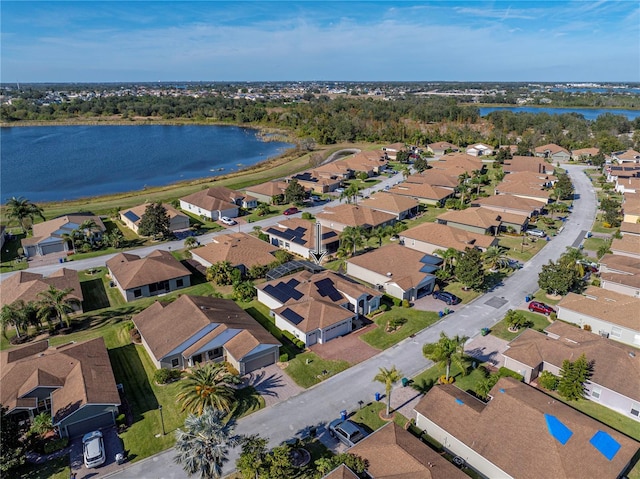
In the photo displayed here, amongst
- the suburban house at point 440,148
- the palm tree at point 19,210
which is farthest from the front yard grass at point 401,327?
the suburban house at point 440,148

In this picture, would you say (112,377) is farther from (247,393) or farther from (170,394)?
(247,393)

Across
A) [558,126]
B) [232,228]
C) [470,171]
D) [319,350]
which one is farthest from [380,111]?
[319,350]

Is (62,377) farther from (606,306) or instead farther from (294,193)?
(294,193)

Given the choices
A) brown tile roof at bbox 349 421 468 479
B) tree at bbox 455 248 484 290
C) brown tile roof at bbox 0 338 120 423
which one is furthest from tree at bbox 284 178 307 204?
brown tile roof at bbox 349 421 468 479

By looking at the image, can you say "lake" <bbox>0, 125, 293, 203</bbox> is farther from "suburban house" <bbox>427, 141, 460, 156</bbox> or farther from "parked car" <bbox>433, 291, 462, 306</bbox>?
"parked car" <bbox>433, 291, 462, 306</bbox>

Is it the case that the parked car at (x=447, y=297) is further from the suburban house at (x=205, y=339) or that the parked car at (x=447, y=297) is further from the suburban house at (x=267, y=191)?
the suburban house at (x=267, y=191)
